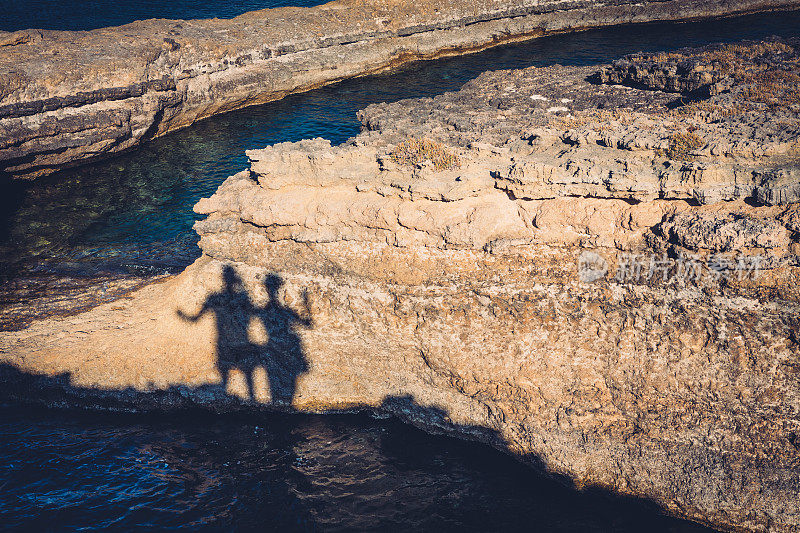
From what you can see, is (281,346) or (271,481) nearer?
(271,481)

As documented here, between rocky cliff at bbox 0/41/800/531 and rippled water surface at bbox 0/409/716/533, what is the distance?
628mm

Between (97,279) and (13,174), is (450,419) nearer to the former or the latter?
(97,279)

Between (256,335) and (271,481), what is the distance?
3893 millimetres

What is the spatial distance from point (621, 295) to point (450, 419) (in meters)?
5.42

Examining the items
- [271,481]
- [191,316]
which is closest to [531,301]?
[271,481]

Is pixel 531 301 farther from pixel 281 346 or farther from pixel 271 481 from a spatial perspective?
pixel 271 481

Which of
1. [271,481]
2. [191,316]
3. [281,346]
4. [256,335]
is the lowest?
[271,481]

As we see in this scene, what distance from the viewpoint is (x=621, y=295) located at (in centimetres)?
1259

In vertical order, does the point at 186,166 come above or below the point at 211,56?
below

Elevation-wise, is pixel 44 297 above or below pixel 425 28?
below

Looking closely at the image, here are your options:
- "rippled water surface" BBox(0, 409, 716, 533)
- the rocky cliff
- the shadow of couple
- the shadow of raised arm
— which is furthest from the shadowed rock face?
the shadow of couple

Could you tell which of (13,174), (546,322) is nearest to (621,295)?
(546,322)

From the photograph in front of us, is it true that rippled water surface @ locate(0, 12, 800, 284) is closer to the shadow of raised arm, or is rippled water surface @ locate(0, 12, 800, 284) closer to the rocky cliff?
the shadow of raised arm

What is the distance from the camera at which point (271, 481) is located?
13570 mm
